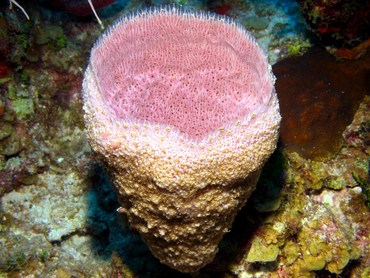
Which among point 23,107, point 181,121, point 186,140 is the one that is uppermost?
point 23,107

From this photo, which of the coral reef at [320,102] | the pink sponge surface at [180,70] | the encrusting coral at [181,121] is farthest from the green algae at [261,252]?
the pink sponge surface at [180,70]

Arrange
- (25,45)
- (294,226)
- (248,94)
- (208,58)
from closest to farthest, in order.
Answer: (248,94), (208,58), (294,226), (25,45)

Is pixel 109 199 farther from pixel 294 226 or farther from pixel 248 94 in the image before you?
pixel 248 94

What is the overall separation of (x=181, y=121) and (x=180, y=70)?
0.40 meters

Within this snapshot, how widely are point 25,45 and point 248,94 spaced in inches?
135

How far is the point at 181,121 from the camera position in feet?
7.45

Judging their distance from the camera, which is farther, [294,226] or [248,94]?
[294,226]

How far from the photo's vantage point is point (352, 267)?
3.12 m

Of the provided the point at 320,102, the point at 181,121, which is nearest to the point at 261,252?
the point at 181,121

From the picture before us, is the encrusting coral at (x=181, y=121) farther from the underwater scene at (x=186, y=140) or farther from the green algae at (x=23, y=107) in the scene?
the green algae at (x=23, y=107)

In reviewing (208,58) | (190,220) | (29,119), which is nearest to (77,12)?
(29,119)

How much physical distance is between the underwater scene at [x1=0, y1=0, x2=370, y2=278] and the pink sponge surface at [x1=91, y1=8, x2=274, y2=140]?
0.03ft

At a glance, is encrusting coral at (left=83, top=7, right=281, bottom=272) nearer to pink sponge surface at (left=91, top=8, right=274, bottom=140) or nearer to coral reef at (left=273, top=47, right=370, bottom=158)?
pink sponge surface at (left=91, top=8, right=274, bottom=140)

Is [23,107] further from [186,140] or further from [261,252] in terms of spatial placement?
[261,252]
